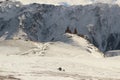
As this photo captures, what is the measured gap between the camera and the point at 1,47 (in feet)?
225

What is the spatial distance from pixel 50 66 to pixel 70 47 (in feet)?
99.4

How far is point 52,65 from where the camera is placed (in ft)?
143

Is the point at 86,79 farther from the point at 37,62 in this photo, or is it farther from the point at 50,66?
the point at 37,62

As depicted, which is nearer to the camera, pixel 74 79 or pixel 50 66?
pixel 74 79

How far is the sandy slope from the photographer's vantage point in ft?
114

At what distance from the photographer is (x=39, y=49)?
67500 mm

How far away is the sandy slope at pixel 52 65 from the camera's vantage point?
114 feet

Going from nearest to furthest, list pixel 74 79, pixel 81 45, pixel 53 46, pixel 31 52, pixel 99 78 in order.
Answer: pixel 74 79, pixel 99 78, pixel 31 52, pixel 53 46, pixel 81 45

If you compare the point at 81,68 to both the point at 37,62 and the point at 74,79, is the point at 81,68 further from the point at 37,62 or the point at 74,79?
the point at 74,79

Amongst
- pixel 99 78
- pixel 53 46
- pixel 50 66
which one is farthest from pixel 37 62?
pixel 53 46

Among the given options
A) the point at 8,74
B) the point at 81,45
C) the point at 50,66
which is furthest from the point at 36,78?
the point at 81,45

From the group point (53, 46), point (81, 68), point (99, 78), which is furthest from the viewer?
point (53, 46)

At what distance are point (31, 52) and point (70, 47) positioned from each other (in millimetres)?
9221

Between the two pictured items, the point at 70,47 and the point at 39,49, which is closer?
the point at 39,49
